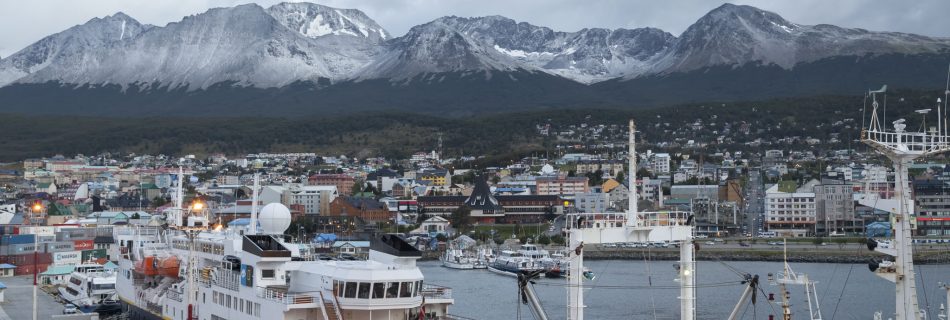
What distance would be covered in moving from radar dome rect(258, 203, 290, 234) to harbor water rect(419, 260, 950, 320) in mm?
9207

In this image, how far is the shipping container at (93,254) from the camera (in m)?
80.7

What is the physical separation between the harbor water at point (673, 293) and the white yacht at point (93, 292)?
582 inches

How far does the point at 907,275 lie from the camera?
20.7 metres

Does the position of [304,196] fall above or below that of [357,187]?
below

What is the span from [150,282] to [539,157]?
14026 cm

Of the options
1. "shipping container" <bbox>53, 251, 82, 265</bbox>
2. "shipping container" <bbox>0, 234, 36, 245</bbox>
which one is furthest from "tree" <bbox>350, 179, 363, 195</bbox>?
"shipping container" <bbox>53, 251, 82, 265</bbox>

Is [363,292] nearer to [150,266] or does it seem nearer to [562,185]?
[150,266]

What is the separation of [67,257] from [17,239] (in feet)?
12.4

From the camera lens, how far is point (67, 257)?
7881 cm

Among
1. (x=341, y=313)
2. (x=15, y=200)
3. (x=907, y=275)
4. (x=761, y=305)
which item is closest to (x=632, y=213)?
(x=907, y=275)

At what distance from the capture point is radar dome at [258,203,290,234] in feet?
121

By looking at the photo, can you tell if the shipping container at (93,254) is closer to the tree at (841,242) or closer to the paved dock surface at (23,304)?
the paved dock surface at (23,304)

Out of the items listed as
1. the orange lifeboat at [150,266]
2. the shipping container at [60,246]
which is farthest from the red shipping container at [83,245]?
the orange lifeboat at [150,266]

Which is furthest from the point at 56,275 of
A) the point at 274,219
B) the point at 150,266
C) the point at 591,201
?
the point at 591,201
